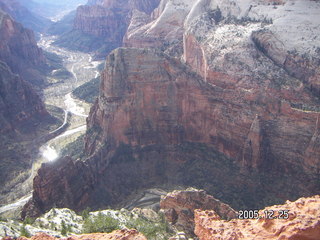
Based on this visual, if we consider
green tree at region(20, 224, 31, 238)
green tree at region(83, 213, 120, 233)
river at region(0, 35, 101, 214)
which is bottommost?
river at region(0, 35, 101, 214)

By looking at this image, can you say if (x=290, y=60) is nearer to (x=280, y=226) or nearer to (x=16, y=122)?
(x=280, y=226)

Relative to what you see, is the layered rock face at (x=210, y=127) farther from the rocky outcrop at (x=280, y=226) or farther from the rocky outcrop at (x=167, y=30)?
the rocky outcrop at (x=167, y=30)

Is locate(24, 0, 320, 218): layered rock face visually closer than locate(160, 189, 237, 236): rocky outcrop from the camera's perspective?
No

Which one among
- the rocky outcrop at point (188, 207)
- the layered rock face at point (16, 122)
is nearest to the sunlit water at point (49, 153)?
the layered rock face at point (16, 122)

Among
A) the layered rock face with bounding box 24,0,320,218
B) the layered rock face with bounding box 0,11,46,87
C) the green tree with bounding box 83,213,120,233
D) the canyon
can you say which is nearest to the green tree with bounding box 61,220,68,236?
the green tree with bounding box 83,213,120,233

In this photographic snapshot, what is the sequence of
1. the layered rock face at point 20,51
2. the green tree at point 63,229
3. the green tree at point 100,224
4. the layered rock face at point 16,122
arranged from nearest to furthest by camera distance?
1. the green tree at point 63,229
2. the green tree at point 100,224
3. the layered rock face at point 16,122
4. the layered rock face at point 20,51

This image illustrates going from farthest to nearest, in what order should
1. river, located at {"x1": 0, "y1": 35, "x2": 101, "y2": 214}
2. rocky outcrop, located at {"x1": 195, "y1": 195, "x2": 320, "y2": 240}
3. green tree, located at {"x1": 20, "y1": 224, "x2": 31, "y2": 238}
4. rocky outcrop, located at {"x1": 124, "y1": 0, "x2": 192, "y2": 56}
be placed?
rocky outcrop, located at {"x1": 124, "y1": 0, "x2": 192, "y2": 56}, river, located at {"x1": 0, "y1": 35, "x2": 101, "y2": 214}, green tree, located at {"x1": 20, "y1": 224, "x2": 31, "y2": 238}, rocky outcrop, located at {"x1": 195, "y1": 195, "x2": 320, "y2": 240}

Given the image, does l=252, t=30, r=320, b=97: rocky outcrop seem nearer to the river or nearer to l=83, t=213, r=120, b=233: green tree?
l=83, t=213, r=120, b=233: green tree
